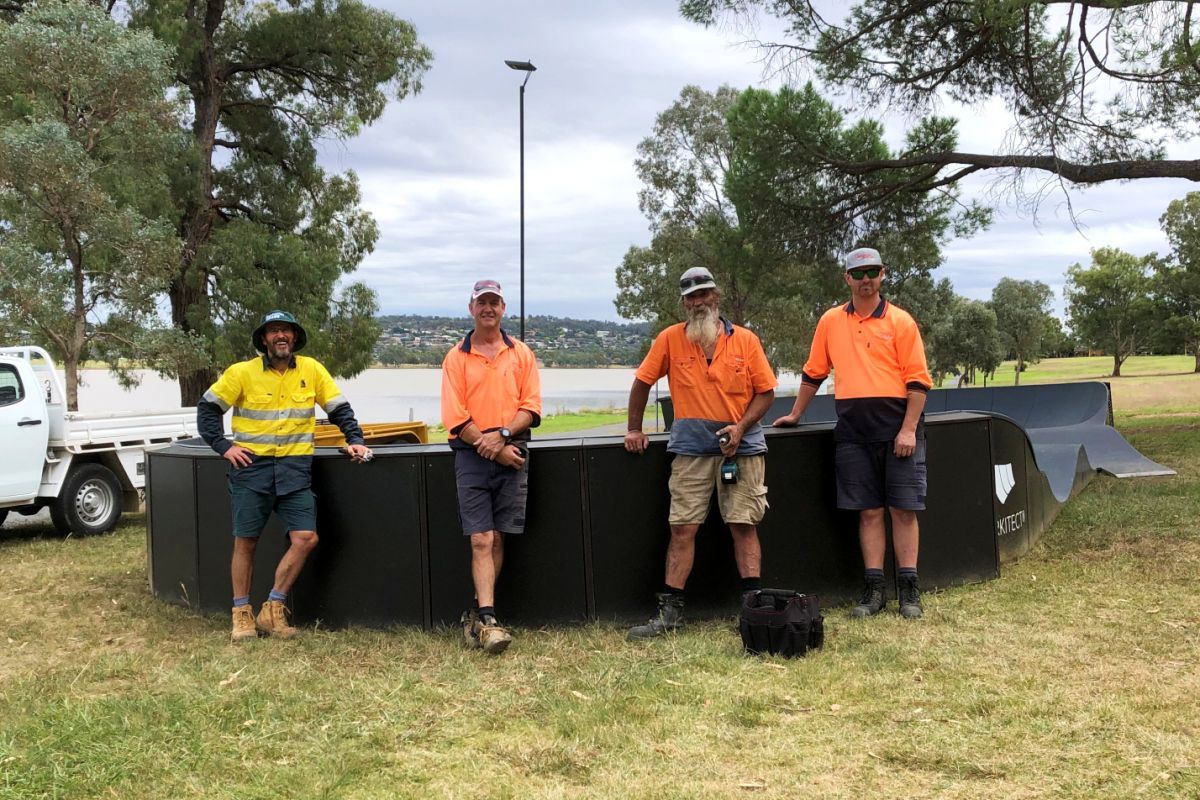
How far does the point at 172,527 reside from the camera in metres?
6.21

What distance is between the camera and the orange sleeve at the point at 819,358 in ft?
18.6

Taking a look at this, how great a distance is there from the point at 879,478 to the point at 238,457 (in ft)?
11.7

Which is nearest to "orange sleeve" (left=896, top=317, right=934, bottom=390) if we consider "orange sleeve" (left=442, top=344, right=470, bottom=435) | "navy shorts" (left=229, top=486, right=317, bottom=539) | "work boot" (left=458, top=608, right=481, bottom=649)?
"orange sleeve" (left=442, top=344, right=470, bottom=435)

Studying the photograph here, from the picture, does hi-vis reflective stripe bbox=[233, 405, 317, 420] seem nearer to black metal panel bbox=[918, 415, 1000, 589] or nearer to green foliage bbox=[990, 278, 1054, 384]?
black metal panel bbox=[918, 415, 1000, 589]

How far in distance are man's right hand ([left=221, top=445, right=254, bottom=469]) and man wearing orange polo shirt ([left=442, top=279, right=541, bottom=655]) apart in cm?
112

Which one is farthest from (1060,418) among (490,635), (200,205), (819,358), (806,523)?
(200,205)

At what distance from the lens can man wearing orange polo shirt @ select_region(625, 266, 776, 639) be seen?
5.16m

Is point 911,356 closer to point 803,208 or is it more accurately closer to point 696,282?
point 696,282

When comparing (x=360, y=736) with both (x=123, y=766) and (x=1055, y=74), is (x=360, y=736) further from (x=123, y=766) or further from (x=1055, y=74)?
(x=1055, y=74)

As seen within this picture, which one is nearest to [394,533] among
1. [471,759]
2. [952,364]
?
[471,759]

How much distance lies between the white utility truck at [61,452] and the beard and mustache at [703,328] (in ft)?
21.5

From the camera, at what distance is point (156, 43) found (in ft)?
46.9

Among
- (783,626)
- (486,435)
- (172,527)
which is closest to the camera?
(783,626)

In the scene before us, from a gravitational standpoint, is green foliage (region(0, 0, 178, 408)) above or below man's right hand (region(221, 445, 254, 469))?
above
